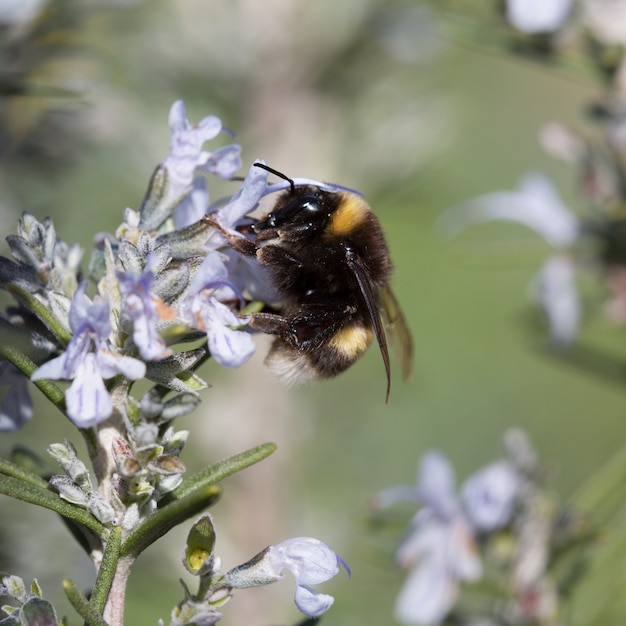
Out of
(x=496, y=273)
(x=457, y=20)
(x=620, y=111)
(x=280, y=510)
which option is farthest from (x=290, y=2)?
(x=496, y=273)

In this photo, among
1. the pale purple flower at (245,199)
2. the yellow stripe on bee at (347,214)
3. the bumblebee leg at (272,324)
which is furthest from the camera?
the yellow stripe on bee at (347,214)

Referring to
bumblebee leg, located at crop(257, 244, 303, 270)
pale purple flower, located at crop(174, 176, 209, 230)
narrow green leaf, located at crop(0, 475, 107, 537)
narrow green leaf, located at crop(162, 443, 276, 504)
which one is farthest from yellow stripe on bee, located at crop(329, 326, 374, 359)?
narrow green leaf, located at crop(0, 475, 107, 537)

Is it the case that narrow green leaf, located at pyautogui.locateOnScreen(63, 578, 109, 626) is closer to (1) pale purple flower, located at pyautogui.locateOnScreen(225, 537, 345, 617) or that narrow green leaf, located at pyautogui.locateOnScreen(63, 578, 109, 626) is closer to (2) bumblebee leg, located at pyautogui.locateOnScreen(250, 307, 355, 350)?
(1) pale purple flower, located at pyautogui.locateOnScreen(225, 537, 345, 617)

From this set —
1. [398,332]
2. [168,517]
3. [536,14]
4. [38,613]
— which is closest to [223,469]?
[168,517]

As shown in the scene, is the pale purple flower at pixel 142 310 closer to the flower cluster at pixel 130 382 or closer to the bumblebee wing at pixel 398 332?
the flower cluster at pixel 130 382

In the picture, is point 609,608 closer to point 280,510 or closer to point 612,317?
point 612,317

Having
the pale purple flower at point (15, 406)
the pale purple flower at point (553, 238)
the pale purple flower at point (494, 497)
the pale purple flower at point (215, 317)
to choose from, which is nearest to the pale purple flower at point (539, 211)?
the pale purple flower at point (553, 238)
